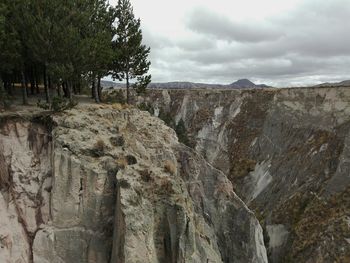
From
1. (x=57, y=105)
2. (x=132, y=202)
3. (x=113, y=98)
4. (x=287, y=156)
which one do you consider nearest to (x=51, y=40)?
(x=57, y=105)

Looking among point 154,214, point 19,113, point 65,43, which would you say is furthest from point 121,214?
point 65,43

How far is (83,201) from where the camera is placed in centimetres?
2312

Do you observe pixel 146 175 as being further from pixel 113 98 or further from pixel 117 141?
pixel 113 98

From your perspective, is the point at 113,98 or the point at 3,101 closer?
the point at 3,101

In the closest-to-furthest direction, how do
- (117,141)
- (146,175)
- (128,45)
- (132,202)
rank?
(132,202) → (146,175) → (117,141) → (128,45)

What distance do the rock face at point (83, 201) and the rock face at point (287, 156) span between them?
125 ft

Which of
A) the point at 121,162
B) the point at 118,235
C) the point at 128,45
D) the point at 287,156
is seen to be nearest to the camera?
the point at 118,235

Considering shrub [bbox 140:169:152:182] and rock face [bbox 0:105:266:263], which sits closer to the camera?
rock face [bbox 0:105:266:263]

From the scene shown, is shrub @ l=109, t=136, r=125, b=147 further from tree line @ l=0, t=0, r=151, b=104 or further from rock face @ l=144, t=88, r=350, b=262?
rock face @ l=144, t=88, r=350, b=262

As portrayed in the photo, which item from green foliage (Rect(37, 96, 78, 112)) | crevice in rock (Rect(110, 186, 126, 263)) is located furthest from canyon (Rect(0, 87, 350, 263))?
green foliage (Rect(37, 96, 78, 112))

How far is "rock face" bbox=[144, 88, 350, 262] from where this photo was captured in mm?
60000

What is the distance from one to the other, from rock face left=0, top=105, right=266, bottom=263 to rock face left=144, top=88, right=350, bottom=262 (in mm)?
38120

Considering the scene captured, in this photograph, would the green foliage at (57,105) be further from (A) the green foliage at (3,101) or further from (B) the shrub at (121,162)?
(B) the shrub at (121,162)

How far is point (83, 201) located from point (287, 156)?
62.8 m
